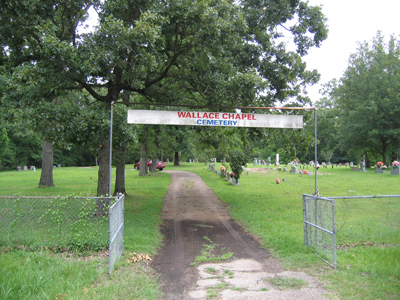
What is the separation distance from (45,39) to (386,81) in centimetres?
3815

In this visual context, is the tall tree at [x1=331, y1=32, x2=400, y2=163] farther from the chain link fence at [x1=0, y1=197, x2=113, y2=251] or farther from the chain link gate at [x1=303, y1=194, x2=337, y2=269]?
the chain link fence at [x1=0, y1=197, x2=113, y2=251]

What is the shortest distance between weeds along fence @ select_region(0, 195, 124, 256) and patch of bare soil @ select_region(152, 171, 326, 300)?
1.48 m

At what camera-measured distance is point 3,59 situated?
11125 millimetres

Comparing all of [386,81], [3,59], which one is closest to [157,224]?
[3,59]

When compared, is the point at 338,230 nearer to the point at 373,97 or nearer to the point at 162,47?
the point at 162,47

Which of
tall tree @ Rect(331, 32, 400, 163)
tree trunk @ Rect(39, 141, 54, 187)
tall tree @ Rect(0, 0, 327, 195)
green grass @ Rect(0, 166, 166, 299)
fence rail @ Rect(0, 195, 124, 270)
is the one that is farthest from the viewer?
tall tree @ Rect(331, 32, 400, 163)

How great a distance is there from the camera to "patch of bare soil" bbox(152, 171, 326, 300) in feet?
16.0

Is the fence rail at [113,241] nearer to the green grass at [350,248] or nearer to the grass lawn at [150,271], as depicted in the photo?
the grass lawn at [150,271]

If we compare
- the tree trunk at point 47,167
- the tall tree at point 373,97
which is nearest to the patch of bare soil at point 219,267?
the tree trunk at point 47,167

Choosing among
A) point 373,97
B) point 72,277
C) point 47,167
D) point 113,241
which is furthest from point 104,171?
point 373,97

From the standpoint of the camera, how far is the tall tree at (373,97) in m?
35.8

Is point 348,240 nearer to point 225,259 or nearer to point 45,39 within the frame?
point 225,259

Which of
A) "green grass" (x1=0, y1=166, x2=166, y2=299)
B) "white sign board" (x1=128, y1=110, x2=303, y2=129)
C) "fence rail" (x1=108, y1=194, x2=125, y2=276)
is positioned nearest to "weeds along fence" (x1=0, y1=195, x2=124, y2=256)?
"fence rail" (x1=108, y1=194, x2=125, y2=276)

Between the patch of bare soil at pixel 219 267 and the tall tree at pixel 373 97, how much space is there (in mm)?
32509
